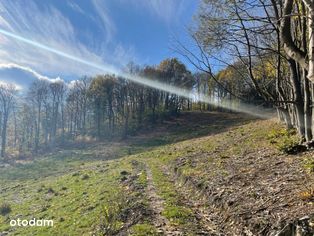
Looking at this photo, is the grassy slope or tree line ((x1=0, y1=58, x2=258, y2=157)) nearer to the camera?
the grassy slope

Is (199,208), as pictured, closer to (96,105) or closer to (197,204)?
(197,204)

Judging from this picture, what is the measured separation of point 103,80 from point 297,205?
6855cm


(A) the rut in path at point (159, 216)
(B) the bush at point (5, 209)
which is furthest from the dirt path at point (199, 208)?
(B) the bush at point (5, 209)

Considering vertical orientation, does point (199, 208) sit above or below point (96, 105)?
below

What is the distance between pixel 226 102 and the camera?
7706cm

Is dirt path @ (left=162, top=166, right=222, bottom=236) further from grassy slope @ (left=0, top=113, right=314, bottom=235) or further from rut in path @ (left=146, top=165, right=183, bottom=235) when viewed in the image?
rut in path @ (left=146, top=165, right=183, bottom=235)

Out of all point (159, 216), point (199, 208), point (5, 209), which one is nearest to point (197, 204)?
point (199, 208)

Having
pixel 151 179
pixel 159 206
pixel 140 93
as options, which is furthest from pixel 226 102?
pixel 159 206

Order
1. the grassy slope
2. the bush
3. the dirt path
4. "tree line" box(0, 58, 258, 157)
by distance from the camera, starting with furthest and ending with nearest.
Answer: "tree line" box(0, 58, 258, 157)
the bush
the dirt path
the grassy slope

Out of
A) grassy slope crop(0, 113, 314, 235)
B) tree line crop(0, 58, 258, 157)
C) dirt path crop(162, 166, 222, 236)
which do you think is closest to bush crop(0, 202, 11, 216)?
grassy slope crop(0, 113, 314, 235)

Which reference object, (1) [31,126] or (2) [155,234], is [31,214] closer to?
(2) [155,234]

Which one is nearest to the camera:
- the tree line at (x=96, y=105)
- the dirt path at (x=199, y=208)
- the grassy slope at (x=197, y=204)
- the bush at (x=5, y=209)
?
the grassy slope at (x=197, y=204)

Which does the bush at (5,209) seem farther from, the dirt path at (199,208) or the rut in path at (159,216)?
the dirt path at (199,208)

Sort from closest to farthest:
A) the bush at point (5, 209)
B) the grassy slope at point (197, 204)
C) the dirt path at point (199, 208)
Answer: the grassy slope at point (197, 204) < the dirt path at point (199, 208) < the bush at point (5, 209)
